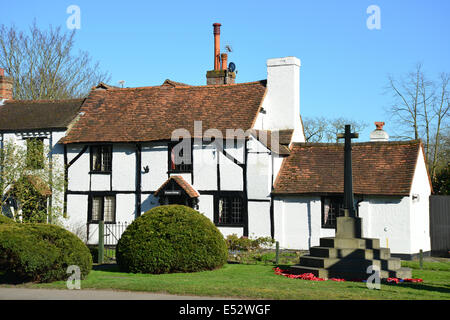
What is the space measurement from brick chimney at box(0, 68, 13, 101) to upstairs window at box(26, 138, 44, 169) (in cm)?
526

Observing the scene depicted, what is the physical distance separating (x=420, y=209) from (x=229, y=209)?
8746mm

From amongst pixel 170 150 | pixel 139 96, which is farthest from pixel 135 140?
pixel 139 96

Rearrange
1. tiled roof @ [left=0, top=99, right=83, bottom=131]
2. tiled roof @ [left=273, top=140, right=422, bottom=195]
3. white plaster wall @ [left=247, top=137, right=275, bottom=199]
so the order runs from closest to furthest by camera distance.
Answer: tiled roof @ [left=273, top=140, right=422, bottom=195]
white plaster wall @ [left=247, top=137, right=275, bottom=199]
tiled roof @ [left=0, top=99, right=83, bottom=131]

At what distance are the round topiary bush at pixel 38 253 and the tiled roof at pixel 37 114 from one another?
48.1 ft

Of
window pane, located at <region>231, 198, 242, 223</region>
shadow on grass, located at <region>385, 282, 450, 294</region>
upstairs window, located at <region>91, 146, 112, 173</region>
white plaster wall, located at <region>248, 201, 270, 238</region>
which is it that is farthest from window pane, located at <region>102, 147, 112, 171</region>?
shadow on grass, located at <region>385, 282, 450, 294</region>

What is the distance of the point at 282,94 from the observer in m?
30.8

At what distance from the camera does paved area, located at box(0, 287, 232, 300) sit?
47.7 ft

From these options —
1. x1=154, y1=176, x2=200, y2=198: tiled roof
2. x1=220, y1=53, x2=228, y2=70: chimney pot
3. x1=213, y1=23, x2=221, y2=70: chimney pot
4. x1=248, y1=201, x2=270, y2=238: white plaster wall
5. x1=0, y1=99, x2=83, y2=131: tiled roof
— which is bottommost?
x1=248, y1=201, x2=270, y2=238: white plaster wall

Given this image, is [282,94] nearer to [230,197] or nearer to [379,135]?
[379,135]

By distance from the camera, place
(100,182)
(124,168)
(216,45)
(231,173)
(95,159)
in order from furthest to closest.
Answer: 1. (216,45)
2. (95,159)
3. (100,182)
4. (124,168)
5. (231,173)

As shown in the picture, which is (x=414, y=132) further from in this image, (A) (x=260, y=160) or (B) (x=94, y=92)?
(B) (x=94, y=92)

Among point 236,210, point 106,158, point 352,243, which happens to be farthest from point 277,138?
point 352,243

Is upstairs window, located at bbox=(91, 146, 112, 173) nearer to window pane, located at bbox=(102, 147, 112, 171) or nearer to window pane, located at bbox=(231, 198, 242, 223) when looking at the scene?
window pane, located at bbox=(102, 147, 112, 171)

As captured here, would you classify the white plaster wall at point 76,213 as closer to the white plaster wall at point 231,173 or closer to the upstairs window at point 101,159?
the upstairs window at point 101,159
